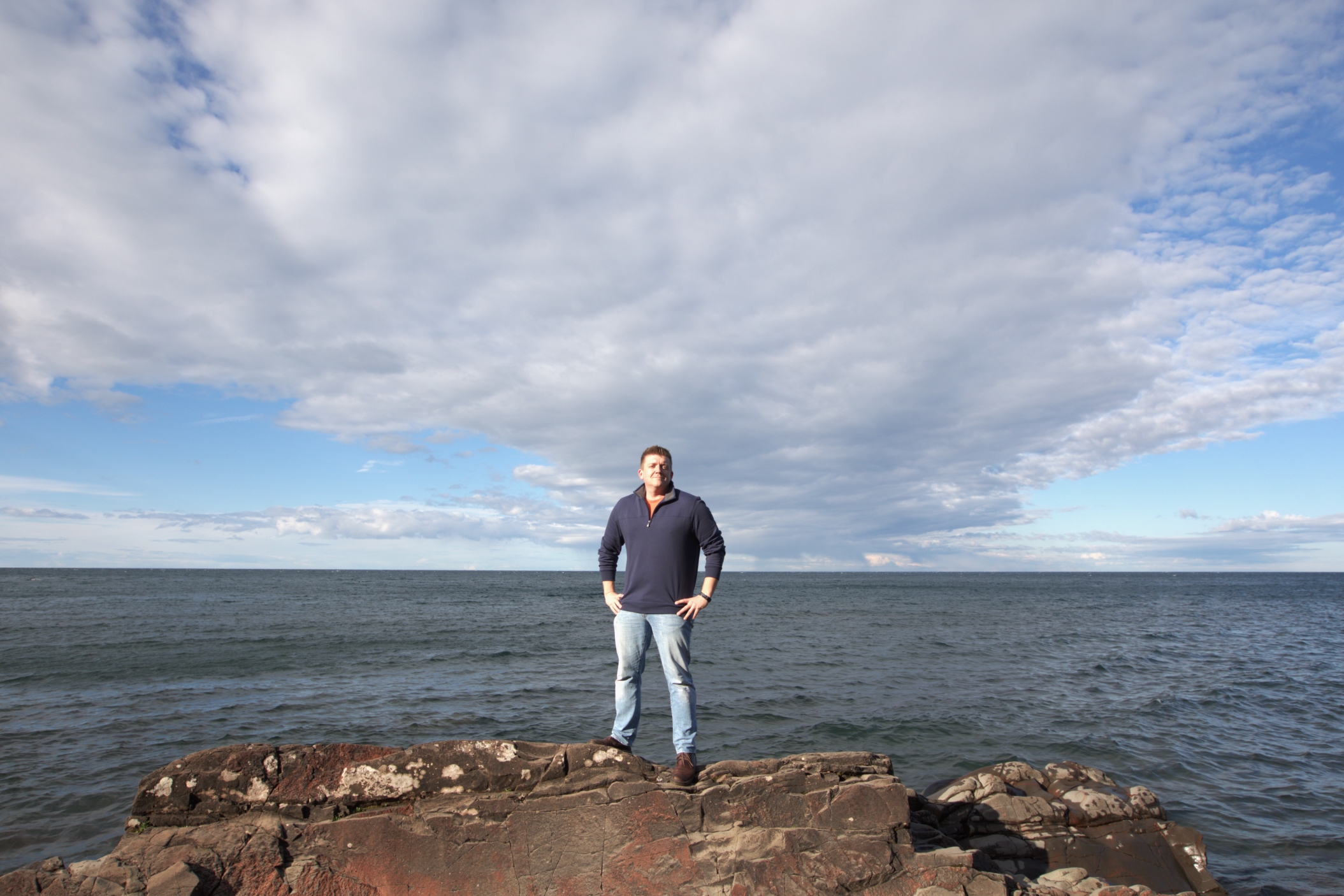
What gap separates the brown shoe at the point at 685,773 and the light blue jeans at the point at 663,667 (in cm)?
14

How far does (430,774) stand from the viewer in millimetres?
4867

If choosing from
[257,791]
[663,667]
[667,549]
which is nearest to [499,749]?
[663,667]

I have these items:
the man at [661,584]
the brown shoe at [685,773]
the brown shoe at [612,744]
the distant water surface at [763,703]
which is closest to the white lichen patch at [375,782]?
the brown shoe at [612,744]

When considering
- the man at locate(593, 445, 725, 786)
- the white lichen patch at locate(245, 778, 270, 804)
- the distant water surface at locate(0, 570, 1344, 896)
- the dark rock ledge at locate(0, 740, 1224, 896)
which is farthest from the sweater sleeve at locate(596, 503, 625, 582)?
the distant water surface at locate(0, 570, 1344, 896)

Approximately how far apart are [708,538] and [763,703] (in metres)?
12.9

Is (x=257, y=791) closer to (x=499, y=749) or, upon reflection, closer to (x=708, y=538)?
(x=499, y=749)

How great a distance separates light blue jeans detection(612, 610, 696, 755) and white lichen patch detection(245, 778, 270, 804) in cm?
241

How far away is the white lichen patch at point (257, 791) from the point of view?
4711mm

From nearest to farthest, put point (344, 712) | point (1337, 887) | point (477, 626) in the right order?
point (1337, 887) → point (344, 712) → point (477, 626)

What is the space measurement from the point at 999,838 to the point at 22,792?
544 inches

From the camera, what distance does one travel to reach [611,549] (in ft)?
19.2

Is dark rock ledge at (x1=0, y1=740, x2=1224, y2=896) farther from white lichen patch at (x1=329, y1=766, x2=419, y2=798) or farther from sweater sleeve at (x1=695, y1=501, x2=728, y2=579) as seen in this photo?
sweater sleeve at (x1=695, y1=501, x2=728, y2=579)

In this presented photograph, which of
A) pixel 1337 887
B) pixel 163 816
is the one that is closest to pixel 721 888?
pixel 163 816

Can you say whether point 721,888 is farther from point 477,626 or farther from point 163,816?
point 477,626
